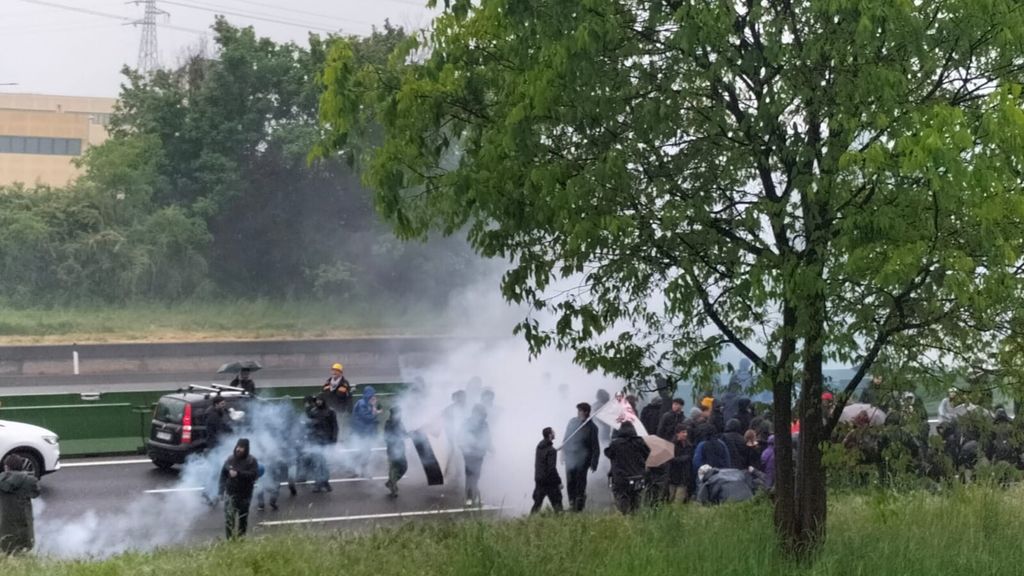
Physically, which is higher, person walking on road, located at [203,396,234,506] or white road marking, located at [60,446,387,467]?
person walking on road, located at [203,396,234,506]

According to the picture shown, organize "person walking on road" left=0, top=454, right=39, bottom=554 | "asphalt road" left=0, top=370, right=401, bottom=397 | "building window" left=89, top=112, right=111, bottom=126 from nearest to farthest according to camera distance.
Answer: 1. "person walking on road" left=0, top=454, right=39, bottom=554
2. "asphalt road" left=0, top=370, right=401, bottom=397
3. "building window" left=89, top=112, right=111, bottom=126

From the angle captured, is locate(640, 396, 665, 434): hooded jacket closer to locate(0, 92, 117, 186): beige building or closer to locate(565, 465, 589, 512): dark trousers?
locate(565, 465, 589, 512): dark trousers

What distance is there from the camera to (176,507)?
1630cm

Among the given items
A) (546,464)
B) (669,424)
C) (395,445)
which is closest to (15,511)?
(395,445)

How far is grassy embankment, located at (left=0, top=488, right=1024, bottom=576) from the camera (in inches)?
362

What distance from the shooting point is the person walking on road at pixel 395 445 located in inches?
669

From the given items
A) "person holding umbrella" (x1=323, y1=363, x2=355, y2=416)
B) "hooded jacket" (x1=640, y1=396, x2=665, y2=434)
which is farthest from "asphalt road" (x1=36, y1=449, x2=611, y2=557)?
"hooded jacket" (x1=640, y1=396, x2=665, y2=434)

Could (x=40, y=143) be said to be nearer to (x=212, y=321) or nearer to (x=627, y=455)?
(x=212, y=321)

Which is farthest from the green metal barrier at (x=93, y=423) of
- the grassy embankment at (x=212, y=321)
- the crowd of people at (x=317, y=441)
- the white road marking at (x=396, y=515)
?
the grassy embankment at (x=212, y=321)

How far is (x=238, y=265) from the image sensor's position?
38031 mm

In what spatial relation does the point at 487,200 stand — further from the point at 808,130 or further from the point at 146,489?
the point at 146,489

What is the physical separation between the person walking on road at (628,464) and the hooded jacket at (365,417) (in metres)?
4.83

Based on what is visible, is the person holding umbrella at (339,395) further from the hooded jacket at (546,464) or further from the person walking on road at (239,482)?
the person walking on road at (239,482)

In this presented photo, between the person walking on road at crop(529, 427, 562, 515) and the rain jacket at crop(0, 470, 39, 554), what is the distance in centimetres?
605
